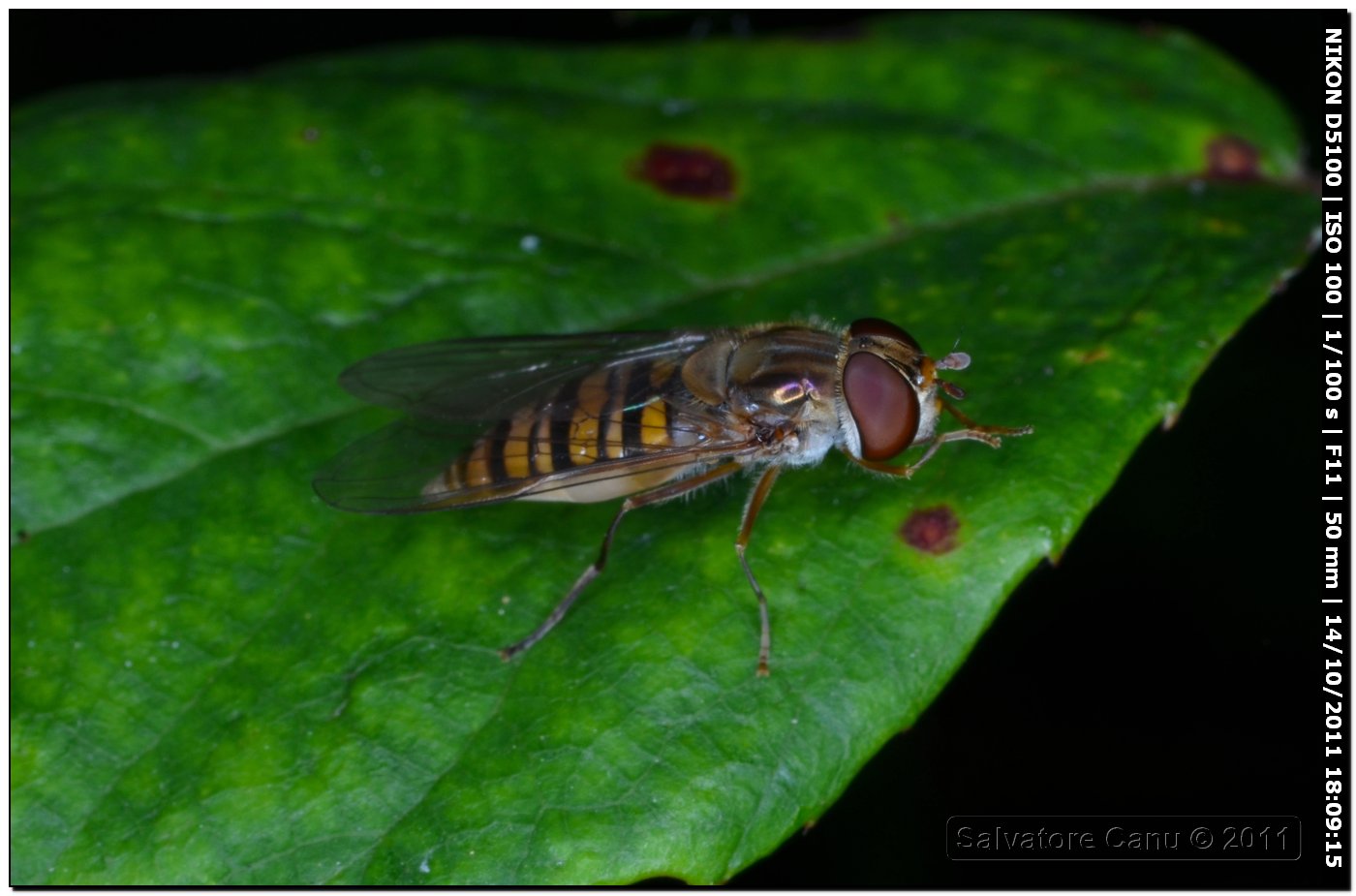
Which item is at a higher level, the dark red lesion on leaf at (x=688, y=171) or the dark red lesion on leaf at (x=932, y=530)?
the dark red lesion on leaf at (x=688, y=171)

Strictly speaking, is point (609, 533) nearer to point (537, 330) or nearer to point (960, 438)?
point (537, 330)

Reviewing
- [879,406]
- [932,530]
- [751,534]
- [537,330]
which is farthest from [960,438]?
[537,330]

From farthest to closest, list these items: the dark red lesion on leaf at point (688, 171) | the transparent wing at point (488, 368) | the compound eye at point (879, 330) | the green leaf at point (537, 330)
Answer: the dark red lesion on leaf at point (688, 171)
the transparent wing at point (488, 368)
the compound eye at point (879, 330)
the green leaf at point (537, 330)

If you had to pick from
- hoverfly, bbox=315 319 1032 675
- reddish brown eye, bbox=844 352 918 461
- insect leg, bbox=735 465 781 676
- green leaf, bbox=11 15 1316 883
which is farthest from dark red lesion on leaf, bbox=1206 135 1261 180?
insect leg, bbox=735 465 781 676

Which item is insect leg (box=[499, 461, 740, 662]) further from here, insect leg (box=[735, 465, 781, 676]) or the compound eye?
the compound eye

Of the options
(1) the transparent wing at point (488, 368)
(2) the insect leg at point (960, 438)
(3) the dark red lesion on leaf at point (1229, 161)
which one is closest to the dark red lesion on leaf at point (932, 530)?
(2) the insect leg at point (960, 438)

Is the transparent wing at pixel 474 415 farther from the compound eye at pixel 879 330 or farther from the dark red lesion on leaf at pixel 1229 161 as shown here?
the dark red lesion on leaf at pixel 1229 161

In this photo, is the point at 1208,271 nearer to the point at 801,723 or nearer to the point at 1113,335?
the point at 1113,335
